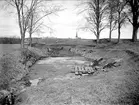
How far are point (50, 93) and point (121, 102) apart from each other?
8.42 ft

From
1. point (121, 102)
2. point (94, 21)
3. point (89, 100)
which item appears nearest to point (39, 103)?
point (89, 100)

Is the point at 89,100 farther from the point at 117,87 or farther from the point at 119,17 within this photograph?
the point at 119,17

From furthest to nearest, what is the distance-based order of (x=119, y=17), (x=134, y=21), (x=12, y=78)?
(x=119, y=17), (x=134, y=21), (x=12, y=78)

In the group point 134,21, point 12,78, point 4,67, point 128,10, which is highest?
point 128,10

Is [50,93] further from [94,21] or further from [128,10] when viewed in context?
[128,10]

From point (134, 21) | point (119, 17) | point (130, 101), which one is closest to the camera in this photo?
point (130, 101)

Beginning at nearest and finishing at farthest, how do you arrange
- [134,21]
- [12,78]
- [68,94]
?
[68,94] → [12,78] → [134,21]

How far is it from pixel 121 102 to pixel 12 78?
6.16 metres

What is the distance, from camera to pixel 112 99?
3.75 m

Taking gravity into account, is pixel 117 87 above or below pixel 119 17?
below

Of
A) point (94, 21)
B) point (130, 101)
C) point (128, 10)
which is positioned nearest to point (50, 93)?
point (130, 101)

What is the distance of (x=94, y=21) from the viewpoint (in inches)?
862

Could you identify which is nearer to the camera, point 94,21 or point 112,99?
point 112,99

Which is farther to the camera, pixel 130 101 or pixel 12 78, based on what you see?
pixel 12 78
